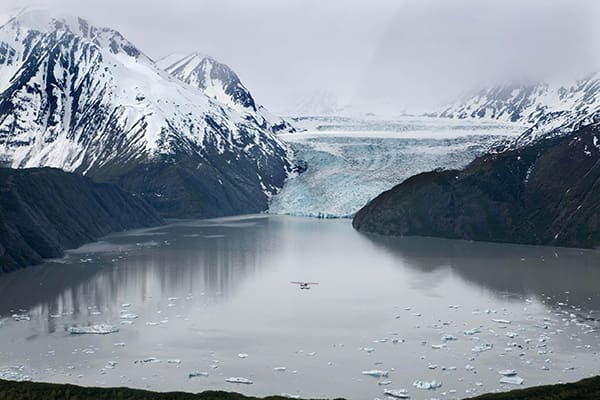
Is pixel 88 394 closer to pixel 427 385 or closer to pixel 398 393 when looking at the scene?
pixel 398 393

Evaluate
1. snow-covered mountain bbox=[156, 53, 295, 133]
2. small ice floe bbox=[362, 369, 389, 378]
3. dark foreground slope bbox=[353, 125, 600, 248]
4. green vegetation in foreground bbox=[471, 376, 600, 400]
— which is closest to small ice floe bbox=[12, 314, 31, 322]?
small ice floe bbox=[362, 369, 389, 378]

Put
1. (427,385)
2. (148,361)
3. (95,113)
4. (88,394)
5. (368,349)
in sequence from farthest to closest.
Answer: (95,113), (368,349), (148,361), (427,385), (88,394)

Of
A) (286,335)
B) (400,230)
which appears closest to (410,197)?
(400,230)

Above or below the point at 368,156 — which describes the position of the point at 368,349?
below

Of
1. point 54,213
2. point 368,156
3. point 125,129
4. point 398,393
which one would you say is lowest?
point 398,393

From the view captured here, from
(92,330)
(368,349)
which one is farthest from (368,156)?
(368,349)

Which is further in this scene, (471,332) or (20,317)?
(20,317)

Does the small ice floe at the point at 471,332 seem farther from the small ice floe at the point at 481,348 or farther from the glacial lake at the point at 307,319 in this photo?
the small ice floe at the point at 481,348
